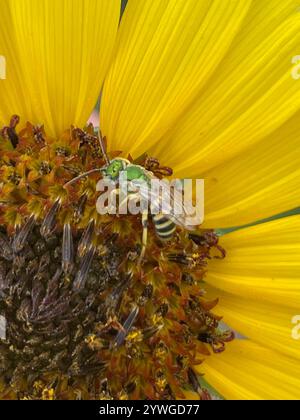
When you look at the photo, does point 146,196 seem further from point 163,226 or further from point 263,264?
point 263,264

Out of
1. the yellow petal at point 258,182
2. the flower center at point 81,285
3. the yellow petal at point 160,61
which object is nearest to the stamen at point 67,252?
the flower center at point 81,285

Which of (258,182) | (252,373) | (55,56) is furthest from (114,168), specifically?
(252,373)

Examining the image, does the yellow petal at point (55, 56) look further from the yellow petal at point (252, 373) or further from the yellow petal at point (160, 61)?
the yellow petal at point (252, 373)

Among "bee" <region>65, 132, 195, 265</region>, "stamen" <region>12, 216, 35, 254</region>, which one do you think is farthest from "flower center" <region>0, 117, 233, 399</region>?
"bee" <region>65, 132, 195, 265</region>

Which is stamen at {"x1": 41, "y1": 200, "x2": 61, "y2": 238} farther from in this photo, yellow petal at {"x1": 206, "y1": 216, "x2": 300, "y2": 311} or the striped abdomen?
yellow petal at {"x1": 206, "y1": 216, "x2": 300, "y2": 311}

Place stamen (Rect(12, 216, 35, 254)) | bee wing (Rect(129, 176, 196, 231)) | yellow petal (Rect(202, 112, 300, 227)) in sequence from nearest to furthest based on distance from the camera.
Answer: bee wing (Rect(129, 176, 196, 231)) < stamen (Rect(12, 216, 35, 254)) < yellow petal (Rect(202, 112, 300, 227))

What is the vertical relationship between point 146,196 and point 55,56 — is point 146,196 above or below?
below
